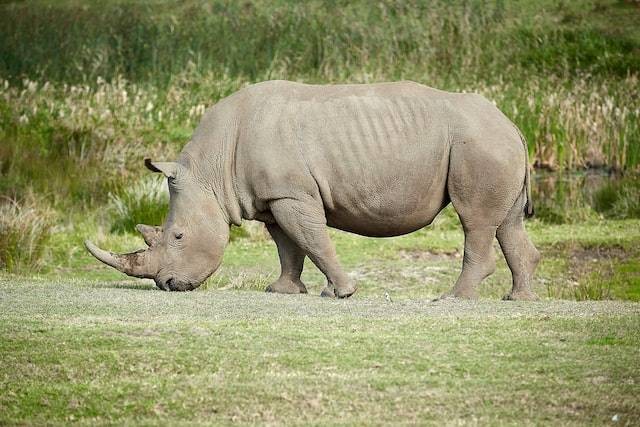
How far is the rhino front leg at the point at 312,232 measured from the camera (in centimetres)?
1125

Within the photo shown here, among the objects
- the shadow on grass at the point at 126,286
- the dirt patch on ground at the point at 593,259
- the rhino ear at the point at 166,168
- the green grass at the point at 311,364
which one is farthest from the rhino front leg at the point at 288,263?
the dirt patch on ground at the point at 593,259

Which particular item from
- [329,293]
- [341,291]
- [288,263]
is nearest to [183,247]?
[288,263]

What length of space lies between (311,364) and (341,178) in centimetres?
333

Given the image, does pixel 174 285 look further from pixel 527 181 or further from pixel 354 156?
pixel 527 181

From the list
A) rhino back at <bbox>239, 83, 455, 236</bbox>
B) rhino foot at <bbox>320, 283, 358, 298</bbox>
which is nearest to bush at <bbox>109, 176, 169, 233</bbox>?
rhino back at <bbox>239, 83, 455, 236</bbox>

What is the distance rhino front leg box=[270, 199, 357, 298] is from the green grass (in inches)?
44.2

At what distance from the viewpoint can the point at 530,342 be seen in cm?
879

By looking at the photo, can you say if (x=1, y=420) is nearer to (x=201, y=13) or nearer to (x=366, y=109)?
(x=366, y=109)

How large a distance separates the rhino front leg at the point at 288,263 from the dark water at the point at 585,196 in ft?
26.4

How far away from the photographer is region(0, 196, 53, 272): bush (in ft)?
47.0

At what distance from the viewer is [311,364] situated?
8273 millimetres

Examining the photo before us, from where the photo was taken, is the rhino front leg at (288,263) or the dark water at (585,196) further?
the dark water at (585,196)

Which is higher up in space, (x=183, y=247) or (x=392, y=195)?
(x=392, y=195)

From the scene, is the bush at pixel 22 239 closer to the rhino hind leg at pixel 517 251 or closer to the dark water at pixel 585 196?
the rhino hind leg at pixel 517 251
